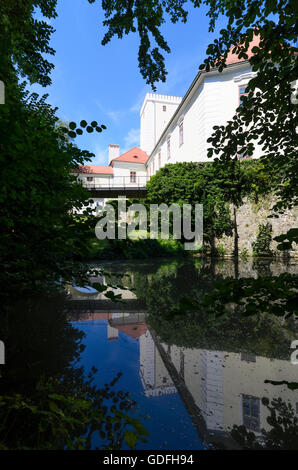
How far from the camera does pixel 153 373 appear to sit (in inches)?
89.0

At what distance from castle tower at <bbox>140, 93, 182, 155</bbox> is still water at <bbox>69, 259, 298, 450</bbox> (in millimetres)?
41352

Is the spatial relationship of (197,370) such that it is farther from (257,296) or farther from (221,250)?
(221,250)

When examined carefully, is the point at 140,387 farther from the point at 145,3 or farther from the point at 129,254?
the point at 129,254

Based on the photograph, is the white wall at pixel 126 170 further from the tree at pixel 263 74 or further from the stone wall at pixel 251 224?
the tree at pixel 263 74

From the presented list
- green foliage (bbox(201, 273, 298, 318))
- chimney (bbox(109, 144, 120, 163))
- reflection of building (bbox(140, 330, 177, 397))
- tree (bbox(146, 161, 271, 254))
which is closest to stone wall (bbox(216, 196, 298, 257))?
tree (bbox(146, 161, 271, 254))

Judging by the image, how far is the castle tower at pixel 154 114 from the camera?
4150 cm

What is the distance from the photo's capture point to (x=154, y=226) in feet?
48.3

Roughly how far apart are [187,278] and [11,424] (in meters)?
5.77

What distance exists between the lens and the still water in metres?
1.55

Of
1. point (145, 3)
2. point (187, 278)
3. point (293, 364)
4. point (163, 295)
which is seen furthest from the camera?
point (187, 278)

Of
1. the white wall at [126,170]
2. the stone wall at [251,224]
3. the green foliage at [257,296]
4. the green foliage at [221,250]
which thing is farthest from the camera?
the white wall at [126,170]

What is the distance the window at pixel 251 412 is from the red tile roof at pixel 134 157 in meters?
38.5

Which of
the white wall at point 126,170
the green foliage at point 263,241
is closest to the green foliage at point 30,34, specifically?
the green foliage at point 263,241
